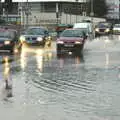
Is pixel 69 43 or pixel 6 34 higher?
pixel 6 34

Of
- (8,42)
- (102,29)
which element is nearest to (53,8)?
(102,29)

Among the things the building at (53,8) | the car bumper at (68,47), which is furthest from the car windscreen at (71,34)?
the building at (53,8)

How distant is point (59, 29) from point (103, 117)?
62.4 metres

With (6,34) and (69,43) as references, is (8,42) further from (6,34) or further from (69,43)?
(69,43)

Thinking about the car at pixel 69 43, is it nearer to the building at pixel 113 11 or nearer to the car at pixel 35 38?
the car at pixel 35 38

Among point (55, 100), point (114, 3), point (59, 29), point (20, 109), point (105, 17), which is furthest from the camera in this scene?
point (114, 3)

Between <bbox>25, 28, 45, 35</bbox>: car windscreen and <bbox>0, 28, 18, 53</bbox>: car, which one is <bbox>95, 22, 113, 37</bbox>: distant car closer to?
<bbox>25, 28, 45, 35</bbox>: car windscreen

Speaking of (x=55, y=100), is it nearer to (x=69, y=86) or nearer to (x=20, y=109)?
(x=20, y=109)

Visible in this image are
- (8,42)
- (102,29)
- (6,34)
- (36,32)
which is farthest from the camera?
(102,29)

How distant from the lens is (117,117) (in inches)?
378

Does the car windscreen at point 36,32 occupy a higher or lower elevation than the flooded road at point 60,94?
lower

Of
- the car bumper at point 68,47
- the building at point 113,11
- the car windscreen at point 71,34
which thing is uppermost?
the car windscreen at point 71,34

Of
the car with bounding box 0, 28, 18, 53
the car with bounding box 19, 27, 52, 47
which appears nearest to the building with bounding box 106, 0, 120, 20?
the car with bounding box 19, 27, 52, 47

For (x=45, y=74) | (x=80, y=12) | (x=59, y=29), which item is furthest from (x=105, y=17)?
(x=45, y=74)
